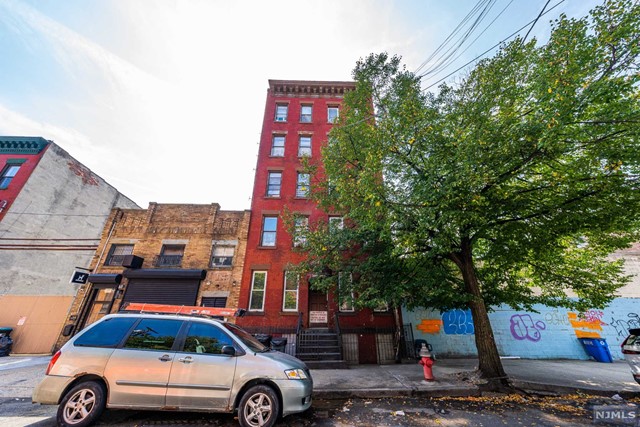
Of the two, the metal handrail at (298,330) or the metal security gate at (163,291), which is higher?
the metal security gate at (163,291)

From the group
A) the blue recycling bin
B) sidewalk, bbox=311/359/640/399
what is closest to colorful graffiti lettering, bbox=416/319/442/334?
sidewalk, bbox=311/359/640/399

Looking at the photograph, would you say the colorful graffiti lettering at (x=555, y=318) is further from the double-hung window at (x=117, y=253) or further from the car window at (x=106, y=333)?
the double-hung window at (x=117, y=253)

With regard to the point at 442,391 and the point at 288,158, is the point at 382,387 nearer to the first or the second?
the point at 442,391

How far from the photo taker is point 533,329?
1336cm

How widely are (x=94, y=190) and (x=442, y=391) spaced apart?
26306 mm

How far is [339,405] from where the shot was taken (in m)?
5.73

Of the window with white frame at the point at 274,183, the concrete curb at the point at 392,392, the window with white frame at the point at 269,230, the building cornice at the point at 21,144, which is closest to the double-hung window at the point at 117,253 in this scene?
the window with white frame at the point at 269,230

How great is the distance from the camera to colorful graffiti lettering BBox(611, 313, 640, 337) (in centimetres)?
1334

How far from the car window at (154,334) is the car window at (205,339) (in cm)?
30

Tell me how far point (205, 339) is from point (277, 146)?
15.1 meters

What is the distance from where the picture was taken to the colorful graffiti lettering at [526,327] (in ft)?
43.4

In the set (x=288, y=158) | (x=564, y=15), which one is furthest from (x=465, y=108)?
(x=288, y=158)

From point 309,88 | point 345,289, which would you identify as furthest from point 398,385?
point 309,88

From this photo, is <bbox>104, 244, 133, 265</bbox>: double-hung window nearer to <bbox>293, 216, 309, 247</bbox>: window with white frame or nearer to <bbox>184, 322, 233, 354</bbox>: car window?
<bbox>293, 216, 309, 247</bbox>: window with white frame
